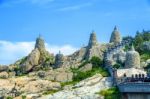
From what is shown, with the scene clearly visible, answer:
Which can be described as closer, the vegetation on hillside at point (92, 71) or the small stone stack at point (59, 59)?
the vegetation on hillside at point (92, 71)

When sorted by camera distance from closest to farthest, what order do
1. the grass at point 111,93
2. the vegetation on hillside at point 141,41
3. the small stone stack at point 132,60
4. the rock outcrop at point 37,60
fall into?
the grass at point 111,93 → the small stone stack at point 132,60 → the vegetation on hillside at point 141,41 → the rock outcrop at point 37,60

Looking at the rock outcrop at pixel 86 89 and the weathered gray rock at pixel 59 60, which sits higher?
the weathered gray rock at pixel 59 60

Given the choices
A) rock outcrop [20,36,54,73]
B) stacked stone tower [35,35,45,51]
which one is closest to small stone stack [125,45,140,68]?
rock outcrop [20,36,54,73]

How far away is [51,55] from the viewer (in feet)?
508

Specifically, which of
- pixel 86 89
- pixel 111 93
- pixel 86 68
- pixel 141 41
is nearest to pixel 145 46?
pixel 141 41

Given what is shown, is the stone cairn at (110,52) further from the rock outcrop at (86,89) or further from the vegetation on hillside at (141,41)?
the rock outcrop at (86,89)

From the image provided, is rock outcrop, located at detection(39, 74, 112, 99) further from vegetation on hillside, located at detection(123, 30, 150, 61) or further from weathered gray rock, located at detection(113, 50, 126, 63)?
vegetation on hillside, located at detection(123, 30, 150, 61)

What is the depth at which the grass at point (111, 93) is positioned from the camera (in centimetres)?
11112

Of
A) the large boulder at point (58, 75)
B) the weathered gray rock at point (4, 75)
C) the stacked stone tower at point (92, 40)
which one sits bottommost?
the large boulder at point (58, 75)

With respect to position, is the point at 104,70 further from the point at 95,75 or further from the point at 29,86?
the point at 29,86

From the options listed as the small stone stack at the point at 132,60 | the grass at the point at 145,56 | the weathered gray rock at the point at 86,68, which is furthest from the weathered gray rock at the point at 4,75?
the grass at the point at 145,56

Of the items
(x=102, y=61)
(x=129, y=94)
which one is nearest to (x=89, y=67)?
(x=102, y=61)

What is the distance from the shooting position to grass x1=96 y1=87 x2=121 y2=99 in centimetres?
11112

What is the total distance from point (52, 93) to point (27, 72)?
85.4 feet
